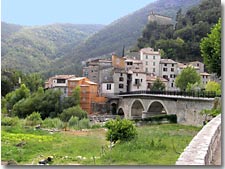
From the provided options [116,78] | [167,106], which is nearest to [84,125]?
[167,106]

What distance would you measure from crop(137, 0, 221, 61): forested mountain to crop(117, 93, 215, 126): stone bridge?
1066cm

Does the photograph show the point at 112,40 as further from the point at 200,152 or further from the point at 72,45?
the point at 200,152

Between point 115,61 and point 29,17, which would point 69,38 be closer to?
point 115,61

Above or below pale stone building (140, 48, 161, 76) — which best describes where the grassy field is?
below

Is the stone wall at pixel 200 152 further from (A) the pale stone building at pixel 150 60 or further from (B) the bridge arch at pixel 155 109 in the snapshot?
(A) the pale stone building at pixel 150 60

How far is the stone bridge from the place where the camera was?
15641mm

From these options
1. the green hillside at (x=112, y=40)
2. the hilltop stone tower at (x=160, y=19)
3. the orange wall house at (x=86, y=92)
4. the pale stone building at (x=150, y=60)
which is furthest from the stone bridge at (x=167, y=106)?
the hilltop stone tower at (x=160, y=19)

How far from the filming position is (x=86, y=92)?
2605 centimetres

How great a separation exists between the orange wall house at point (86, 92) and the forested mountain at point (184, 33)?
11.5 metres

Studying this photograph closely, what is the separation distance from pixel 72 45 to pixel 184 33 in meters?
18.5

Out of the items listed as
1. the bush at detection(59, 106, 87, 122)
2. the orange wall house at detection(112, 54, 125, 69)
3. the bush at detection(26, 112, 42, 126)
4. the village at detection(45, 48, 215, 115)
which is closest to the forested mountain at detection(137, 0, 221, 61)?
the village at detection(45, 48, 215, 115)

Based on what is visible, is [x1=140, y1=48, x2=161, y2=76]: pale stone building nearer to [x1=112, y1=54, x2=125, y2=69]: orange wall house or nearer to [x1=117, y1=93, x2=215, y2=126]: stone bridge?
[x1=112, y1=54, x2=125, y2=69]: orange wall house

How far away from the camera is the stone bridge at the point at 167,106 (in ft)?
51.3

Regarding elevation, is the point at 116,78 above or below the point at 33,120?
above
